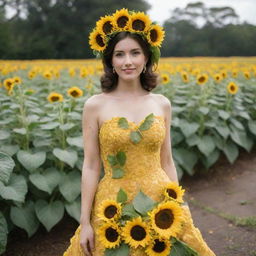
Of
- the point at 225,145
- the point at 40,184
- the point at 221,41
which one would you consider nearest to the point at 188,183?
the point at 225,145

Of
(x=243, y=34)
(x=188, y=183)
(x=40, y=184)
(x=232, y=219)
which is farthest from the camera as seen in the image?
(x=243, y=34)

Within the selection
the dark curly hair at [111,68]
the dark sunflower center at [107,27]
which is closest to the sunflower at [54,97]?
the dark curly hair at [111,68]

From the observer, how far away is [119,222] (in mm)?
1904

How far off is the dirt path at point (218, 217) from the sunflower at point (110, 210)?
1.55 meters

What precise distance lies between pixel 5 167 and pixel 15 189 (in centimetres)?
54

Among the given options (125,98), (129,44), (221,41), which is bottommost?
(221,41)

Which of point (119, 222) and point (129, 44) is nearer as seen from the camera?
point (119, 222)

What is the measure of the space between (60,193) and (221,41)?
23383mm

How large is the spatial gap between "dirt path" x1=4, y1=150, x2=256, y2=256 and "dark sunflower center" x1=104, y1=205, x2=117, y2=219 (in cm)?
155

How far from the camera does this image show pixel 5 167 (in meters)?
2.38

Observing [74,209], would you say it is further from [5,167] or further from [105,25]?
[105,25]

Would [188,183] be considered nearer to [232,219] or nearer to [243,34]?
[232,219]

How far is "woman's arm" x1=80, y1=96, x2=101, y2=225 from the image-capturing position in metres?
2.06

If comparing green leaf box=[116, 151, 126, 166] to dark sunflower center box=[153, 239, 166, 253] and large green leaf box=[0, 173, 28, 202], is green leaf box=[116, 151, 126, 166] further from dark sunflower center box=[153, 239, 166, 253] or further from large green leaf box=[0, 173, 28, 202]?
large green leaf box=[0, 173, 28, 202]
